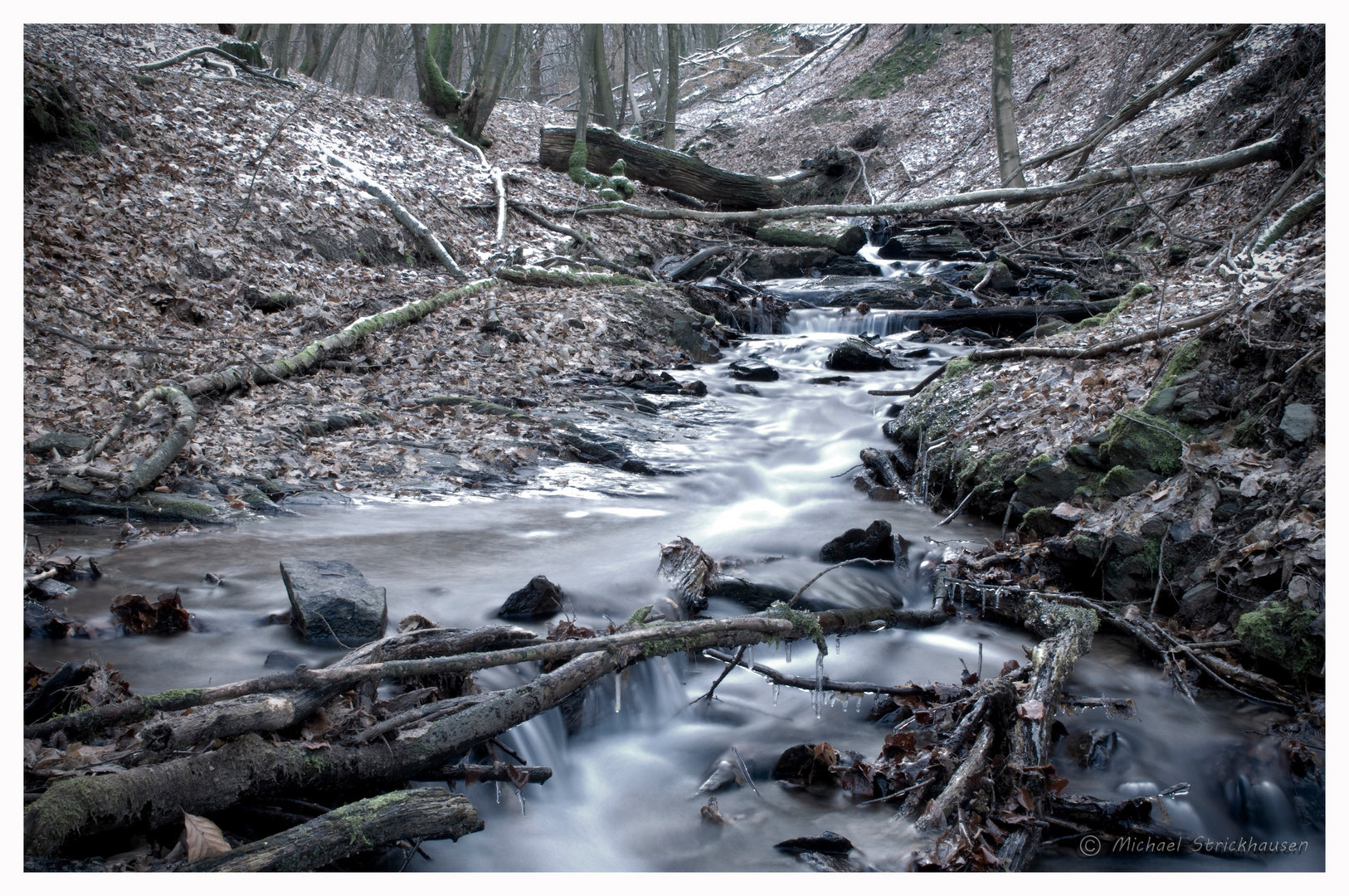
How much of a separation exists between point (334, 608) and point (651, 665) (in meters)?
1.57

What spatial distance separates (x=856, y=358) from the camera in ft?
32.7

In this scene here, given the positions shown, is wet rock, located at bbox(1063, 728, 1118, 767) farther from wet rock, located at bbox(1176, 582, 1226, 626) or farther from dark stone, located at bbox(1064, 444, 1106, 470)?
dark stone, located at bbox(1064, 444, 1106, 470)

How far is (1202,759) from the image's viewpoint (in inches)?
129

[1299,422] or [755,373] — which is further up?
[755,373]

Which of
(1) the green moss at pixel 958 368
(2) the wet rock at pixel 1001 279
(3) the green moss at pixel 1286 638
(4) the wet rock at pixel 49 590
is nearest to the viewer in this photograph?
(3) the green moss at pixel 1286 638

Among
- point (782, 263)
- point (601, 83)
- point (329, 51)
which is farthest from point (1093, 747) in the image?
A: point (329, 51)

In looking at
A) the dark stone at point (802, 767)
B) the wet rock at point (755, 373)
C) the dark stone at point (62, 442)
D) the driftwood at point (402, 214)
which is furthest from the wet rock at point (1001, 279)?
the dark stone at point (62, 442)

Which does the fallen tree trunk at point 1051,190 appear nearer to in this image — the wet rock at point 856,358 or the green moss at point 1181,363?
the green moss at point 1181,363

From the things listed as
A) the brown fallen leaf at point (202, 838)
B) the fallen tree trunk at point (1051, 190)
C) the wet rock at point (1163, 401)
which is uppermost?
the fallen tree trunk at point (1051, 190)

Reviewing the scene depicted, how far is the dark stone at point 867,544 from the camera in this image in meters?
5.16

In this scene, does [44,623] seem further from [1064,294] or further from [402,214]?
[1064,294]

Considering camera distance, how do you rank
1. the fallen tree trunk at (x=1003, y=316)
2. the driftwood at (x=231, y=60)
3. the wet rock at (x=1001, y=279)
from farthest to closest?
the driftwood at (x=231, y=60)
the wet rock at (x=1001, y=279)
the fallen tree trunk at (x=1003, y=316)

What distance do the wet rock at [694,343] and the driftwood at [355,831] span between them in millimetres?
8616

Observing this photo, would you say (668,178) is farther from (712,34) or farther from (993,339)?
(712,34)
